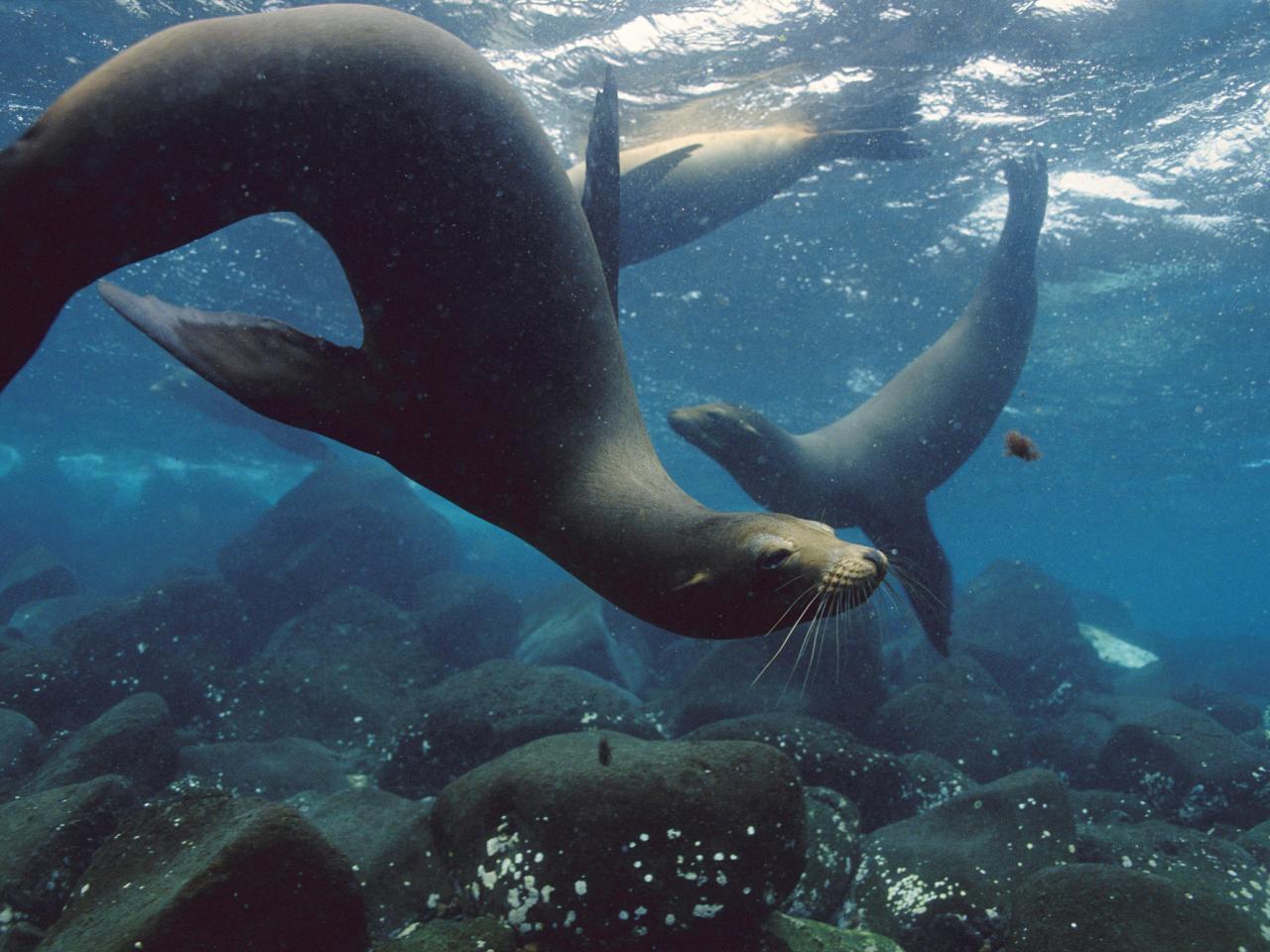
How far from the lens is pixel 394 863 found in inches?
132

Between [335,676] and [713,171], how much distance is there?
23.8 feet

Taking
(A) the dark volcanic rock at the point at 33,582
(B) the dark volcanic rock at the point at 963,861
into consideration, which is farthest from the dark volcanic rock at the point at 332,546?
(B) the dark volcanic rock at the point at 963,861

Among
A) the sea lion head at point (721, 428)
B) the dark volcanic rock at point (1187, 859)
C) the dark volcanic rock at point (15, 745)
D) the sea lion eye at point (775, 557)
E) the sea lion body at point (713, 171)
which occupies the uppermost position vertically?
the sea lion body at point (713, 171)

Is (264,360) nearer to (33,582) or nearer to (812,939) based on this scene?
(812,939)

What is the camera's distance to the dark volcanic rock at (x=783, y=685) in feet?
23.0

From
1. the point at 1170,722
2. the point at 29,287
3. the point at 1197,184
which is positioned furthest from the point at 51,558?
the point at 1197,184

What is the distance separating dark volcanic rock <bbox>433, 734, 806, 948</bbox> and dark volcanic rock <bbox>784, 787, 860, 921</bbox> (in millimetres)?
706

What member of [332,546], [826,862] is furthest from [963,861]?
[332,546]

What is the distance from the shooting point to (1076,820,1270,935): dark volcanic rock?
3.24m

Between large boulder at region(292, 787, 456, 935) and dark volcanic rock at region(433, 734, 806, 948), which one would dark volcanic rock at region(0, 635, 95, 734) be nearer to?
large boulder at region(292, 787, 456, 935)

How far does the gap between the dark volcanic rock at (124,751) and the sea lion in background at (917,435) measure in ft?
15.0

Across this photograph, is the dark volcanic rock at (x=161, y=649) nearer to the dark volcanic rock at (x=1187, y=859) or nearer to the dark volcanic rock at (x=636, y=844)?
the dark volcanic rock at (x=636, y=844)

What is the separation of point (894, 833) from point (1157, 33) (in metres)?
8.75

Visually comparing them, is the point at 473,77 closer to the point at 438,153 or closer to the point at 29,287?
the point at 438,153
